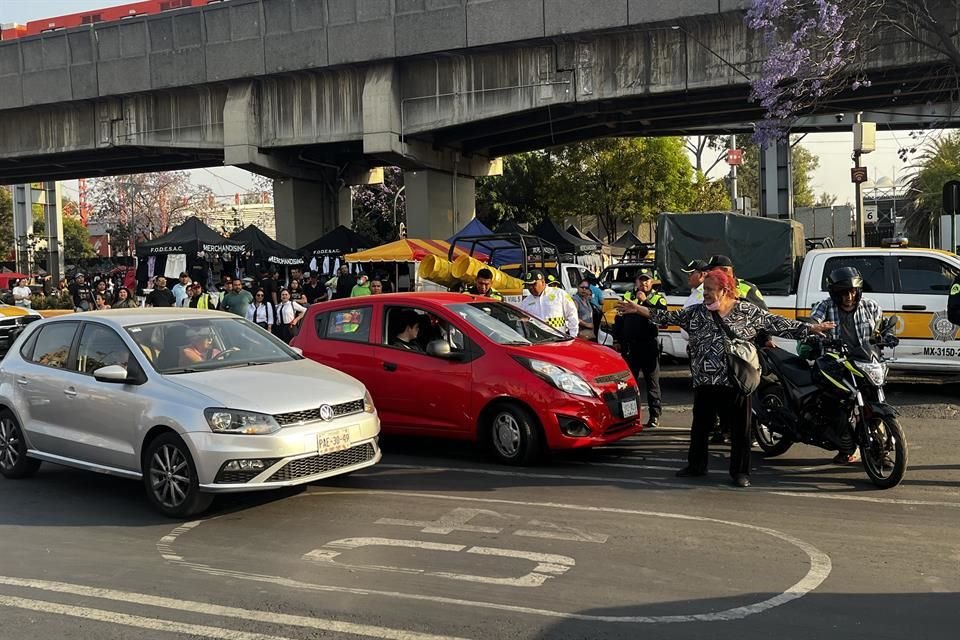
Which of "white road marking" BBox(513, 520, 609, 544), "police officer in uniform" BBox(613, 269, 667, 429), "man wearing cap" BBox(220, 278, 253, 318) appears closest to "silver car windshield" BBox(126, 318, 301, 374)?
"white road marking" BBox(513, 520, 609, 544)

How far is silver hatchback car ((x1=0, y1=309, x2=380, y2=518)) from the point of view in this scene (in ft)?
20.6

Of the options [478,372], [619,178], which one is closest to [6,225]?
[619,178]

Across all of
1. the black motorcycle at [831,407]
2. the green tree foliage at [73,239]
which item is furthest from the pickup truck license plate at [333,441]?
the green tree foliage at [73,239]

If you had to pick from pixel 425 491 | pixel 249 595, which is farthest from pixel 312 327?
pixel 249 595

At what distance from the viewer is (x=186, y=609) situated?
4.74 metres

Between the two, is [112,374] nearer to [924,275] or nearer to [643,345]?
[643,345]

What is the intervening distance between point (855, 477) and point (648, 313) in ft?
7.34

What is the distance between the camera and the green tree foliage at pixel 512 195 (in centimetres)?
4478

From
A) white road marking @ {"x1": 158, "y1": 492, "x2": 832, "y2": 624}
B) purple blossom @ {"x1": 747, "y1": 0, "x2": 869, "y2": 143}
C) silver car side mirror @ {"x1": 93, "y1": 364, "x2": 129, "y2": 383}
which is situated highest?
purple blossom @ {"x1": 747, "y1": 0, "x2": 869, "y2": 143}

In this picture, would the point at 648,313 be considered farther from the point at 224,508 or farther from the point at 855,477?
the point at 224,508

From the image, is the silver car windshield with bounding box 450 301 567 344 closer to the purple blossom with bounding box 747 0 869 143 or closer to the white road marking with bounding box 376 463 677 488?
the white road marking with bounding box 376 463 677 488

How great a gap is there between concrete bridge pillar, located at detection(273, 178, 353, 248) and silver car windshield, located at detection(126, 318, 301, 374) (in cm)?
2295

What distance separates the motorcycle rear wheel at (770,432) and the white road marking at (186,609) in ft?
15.2

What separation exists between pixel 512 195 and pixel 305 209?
17033 mm
